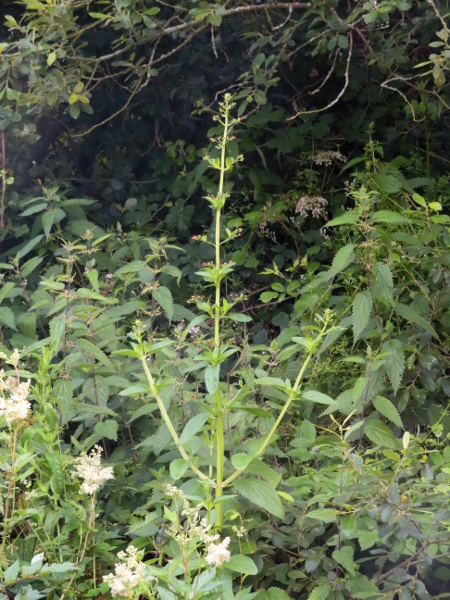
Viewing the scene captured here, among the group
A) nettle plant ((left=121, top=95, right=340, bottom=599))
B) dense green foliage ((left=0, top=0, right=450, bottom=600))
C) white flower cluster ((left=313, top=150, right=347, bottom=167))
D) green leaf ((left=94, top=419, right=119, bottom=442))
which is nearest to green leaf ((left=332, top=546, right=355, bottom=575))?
dense green foliage ((left=0, top=0, right=450, bottom=600))

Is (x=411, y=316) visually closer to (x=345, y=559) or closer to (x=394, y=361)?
(x=394, y=361)

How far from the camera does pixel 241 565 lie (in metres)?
1.98

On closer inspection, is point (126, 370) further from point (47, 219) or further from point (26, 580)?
point (47, 219)

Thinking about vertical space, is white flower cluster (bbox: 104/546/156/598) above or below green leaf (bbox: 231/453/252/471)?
above

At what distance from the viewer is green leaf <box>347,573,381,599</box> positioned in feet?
6.83

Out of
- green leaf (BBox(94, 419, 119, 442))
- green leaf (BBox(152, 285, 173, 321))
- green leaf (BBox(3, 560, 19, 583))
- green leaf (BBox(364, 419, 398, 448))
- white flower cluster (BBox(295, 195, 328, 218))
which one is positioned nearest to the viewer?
green leaf (BBox(3, 560, 19, 583))

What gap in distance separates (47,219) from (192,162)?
1364 millimetres

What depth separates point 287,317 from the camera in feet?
14.2

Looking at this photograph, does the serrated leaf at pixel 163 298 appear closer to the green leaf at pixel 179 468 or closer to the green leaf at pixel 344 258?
the green leaf at pixel 344 258

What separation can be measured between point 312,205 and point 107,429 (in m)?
2.24

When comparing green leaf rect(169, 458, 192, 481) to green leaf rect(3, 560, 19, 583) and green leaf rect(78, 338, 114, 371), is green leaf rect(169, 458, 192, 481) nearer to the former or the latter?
green leaf rect(3, 560, 19, 583)

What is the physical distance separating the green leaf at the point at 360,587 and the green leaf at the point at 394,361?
740 mm

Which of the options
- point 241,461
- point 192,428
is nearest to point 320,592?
point 241,461

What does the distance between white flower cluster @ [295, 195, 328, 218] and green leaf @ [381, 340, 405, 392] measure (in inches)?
70.7
